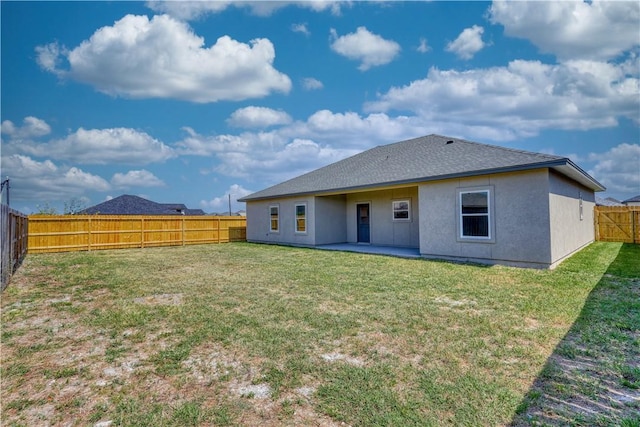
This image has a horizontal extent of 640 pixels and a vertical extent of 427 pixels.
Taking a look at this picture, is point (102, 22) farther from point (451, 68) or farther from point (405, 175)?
point (451, 68)

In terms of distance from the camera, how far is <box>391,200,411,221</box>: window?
13.7 m

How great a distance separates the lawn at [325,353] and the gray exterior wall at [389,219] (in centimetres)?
634

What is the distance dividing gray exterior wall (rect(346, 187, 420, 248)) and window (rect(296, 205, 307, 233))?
2.44 meters

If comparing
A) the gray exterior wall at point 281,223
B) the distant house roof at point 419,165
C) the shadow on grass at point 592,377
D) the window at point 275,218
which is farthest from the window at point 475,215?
the window at point 275,218

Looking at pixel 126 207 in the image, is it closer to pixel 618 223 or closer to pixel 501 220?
pixel 501 220

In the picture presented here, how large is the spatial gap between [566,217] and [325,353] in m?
10.7

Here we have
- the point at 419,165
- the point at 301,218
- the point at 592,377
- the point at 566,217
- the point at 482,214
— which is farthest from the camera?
the point at 301,218

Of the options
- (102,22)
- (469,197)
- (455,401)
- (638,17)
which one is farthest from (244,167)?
(455,401)

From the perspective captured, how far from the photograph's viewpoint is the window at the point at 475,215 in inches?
376

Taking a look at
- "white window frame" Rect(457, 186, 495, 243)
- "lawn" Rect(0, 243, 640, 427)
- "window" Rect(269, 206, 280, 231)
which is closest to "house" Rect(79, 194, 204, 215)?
"window" Rect(269, 206, 280, 231)

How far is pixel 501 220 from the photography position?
9203 mm

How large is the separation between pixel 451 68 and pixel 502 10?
161 inches

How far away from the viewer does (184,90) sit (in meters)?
15.7

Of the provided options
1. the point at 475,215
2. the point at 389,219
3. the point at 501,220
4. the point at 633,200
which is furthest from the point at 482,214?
the point at 633,200
